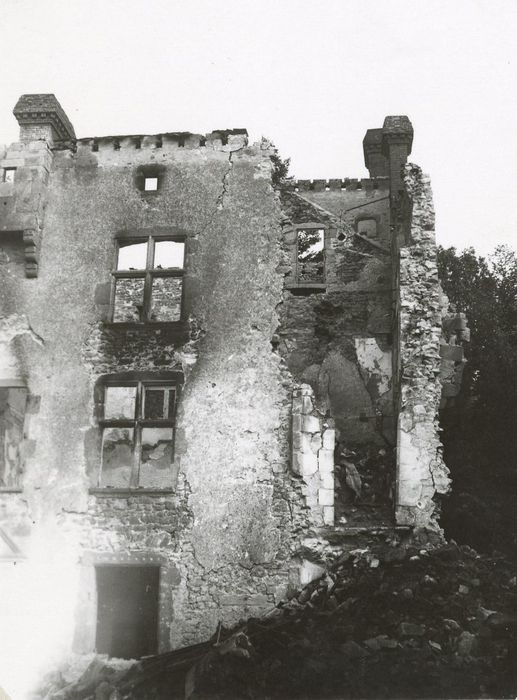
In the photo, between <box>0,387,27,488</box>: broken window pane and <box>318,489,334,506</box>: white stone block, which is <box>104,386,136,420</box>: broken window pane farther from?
<box>318,489,334,506</box>: white stone block

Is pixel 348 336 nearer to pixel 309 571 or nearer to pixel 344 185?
pixel 309 571

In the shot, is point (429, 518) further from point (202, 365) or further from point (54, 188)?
point (54, 188)

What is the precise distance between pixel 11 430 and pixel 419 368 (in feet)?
23.6

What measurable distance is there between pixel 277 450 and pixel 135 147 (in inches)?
237

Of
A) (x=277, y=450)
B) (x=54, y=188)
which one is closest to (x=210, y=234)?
(x=54, y=188)

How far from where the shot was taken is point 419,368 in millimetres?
11797

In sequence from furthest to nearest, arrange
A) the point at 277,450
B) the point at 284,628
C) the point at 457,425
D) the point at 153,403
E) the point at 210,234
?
the point at 457,425, the point at 153,403, the point at 210,234, the point at 277,450, the point at 284,628

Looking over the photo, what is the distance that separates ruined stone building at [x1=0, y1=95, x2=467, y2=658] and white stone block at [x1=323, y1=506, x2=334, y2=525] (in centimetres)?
3

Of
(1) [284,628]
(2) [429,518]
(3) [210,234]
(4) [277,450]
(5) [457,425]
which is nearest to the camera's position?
(1) [284,628]

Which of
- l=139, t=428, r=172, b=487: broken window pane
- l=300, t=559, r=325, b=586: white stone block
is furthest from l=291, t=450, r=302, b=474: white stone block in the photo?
l=139, t=428, r=172, b=487: broken window pane

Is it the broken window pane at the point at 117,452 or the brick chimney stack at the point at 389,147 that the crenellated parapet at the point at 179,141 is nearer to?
the broken window pane at the point at 117,452

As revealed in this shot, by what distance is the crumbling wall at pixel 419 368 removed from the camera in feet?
36.8

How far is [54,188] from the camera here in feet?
44.2

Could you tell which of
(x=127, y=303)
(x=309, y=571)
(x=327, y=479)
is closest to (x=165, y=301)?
(x=127, y=303)
